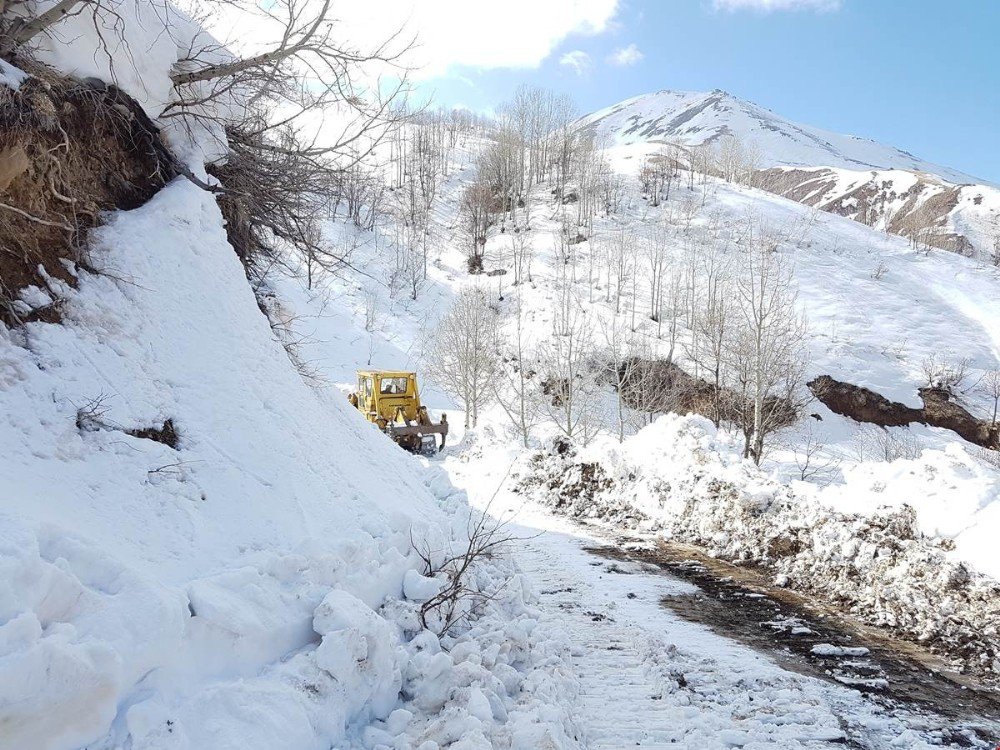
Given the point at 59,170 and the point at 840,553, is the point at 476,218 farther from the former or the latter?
the point at 59,170

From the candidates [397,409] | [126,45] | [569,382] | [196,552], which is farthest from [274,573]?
[569,382]

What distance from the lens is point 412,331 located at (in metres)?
38.6

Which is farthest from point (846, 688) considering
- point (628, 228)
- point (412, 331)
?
point (628, 228)

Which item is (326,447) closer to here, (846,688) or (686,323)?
(846,688)

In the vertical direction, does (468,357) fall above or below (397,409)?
above

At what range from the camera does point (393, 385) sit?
69.7 ft

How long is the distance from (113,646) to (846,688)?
5.78 meters

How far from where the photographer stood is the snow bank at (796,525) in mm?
6672

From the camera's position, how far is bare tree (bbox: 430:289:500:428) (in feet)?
87.0

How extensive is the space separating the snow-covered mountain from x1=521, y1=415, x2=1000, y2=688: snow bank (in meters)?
57.4

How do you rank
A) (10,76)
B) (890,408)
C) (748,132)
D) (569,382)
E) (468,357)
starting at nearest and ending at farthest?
1. (10,76)
2. (569,382)
3. (468,357)
4. (890,408)
5. (748,132)

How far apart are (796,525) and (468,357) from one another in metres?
18.6

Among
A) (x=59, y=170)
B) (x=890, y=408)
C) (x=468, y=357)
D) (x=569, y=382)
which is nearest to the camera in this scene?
(x=59, y=170)

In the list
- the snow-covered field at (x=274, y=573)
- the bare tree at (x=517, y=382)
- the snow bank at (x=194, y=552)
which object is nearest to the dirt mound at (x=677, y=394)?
the bare tree at (x=517, y=382)
